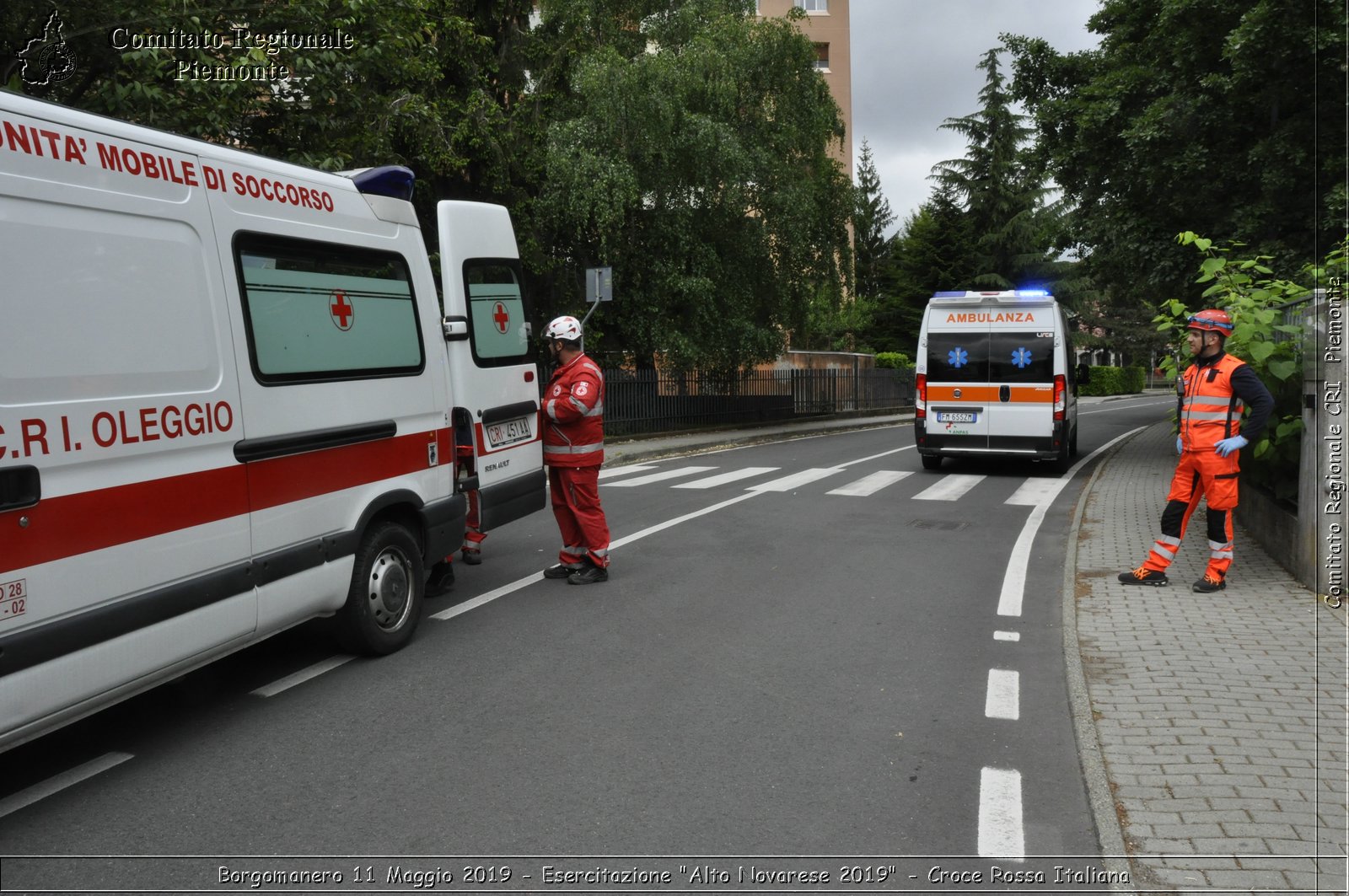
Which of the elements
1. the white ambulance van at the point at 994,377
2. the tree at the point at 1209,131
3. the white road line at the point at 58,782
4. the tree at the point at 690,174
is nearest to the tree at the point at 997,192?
the tree at the point at 690,174

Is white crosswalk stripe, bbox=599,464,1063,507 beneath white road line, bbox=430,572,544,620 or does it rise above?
beneath

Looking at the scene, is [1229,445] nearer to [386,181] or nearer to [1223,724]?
[1223,724]

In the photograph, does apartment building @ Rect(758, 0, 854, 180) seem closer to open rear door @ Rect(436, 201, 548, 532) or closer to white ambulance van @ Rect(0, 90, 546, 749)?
open rear door @ Rect(436, 201, 548, 532)

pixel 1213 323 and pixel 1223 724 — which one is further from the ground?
pixel 1213 323

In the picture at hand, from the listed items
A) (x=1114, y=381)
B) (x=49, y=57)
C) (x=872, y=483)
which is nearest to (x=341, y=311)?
(x=49, y=57)

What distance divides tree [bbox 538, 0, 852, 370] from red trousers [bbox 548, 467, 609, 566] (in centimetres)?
1247

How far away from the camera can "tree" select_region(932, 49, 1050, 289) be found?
163 ft

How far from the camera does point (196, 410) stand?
14.4ft

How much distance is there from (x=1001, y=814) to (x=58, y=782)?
145 inches

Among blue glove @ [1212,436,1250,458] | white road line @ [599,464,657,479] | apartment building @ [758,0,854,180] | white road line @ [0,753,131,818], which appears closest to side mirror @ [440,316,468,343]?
white road line @ [0,753,131,818]

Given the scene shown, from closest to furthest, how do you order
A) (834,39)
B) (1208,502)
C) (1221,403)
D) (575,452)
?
(1221,403) → (1208,502) → (575,452) → (834,39)

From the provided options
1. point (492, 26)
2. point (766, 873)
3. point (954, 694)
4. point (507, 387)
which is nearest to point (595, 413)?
point (507, 387)

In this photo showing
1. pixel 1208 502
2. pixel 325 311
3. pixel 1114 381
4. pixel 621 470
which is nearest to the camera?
pixel 325 311

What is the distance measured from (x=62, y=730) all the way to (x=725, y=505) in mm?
A: 7832
